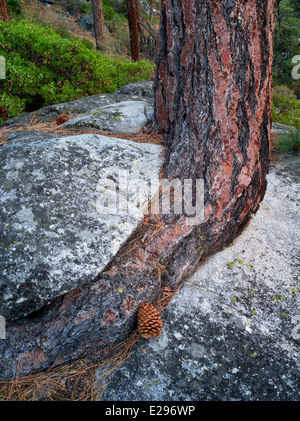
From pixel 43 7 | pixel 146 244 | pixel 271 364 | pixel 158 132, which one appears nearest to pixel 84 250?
pixel 146 244

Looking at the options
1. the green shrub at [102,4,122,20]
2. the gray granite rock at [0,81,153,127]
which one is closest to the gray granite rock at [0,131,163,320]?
the gray granite rock at [0,81,153,127]

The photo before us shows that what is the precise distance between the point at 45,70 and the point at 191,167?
3.16 meters

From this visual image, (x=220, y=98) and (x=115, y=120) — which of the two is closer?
(x=220, y=98)

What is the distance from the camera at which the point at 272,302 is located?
6.41 feet

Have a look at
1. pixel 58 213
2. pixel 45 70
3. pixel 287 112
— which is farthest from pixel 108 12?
pixel 58 213

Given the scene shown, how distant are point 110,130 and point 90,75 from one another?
7.17ft

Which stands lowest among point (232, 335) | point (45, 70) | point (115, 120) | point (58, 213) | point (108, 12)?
point (232, 335)

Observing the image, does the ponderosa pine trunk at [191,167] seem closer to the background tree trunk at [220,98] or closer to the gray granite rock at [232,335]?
the background tree trunk at [220,98]

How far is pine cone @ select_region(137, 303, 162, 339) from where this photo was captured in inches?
67.9

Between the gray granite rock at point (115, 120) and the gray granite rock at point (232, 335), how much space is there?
4.75 feet

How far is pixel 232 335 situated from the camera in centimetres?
178

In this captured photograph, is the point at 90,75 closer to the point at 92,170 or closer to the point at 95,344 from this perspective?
the point at 92,170

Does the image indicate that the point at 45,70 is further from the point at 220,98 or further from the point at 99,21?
the point at 99,21

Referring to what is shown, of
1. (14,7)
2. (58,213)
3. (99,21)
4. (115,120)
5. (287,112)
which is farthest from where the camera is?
(14,7)
